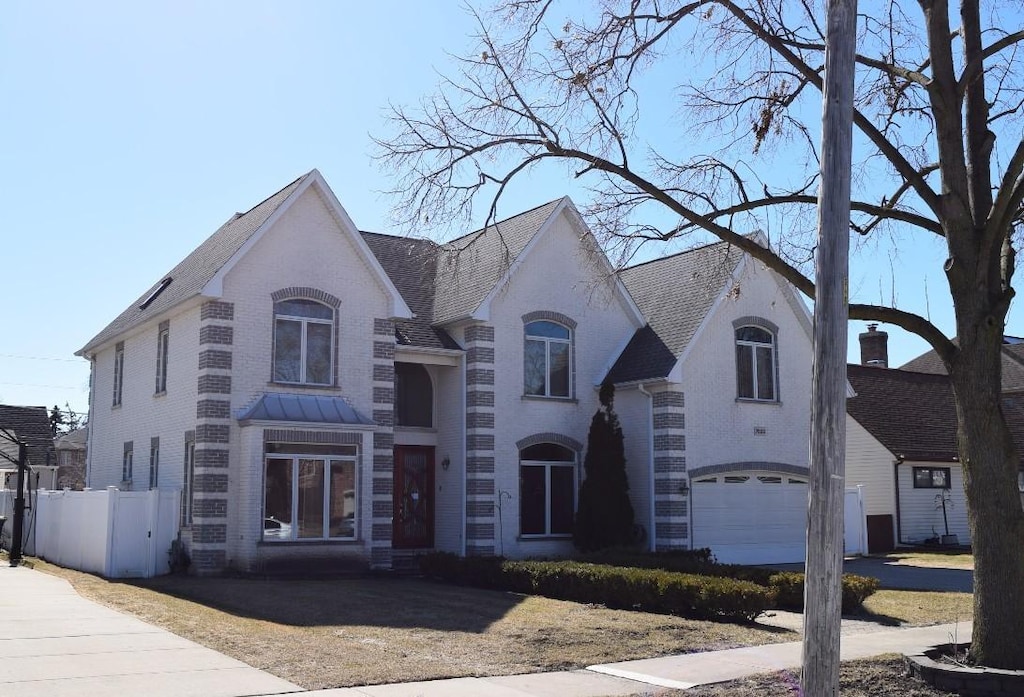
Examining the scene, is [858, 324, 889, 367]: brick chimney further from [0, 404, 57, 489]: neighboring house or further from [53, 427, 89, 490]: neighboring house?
[53, 427, 89, 490]: neighboring house

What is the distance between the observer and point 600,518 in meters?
24.7

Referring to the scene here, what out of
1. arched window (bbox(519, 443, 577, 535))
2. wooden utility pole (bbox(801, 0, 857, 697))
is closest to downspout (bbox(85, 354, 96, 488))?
arched window (bbox(519, 443, 577, 535))

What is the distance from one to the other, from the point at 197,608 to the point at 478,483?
9.16 meters

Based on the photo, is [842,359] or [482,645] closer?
[842,359]

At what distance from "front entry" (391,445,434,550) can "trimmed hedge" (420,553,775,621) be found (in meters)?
3.54

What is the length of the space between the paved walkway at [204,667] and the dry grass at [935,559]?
39.8ft

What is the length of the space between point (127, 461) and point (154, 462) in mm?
2451

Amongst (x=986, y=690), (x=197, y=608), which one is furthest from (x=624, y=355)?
(x=986, y=690)

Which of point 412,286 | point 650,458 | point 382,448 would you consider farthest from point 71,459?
point 650,458

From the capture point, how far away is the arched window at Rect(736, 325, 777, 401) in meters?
27.1

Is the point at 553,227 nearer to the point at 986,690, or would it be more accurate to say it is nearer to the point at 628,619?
the point at 628,619

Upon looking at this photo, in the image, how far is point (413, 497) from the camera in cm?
2569

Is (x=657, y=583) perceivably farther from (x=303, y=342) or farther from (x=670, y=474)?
(x=303, y=342)

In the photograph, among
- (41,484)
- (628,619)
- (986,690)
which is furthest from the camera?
(41,484)
